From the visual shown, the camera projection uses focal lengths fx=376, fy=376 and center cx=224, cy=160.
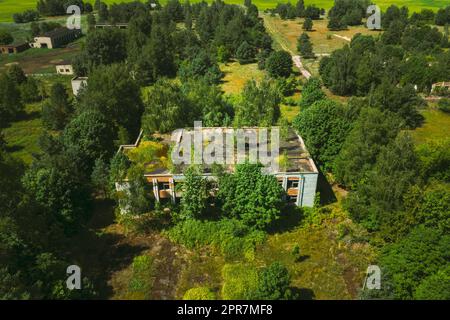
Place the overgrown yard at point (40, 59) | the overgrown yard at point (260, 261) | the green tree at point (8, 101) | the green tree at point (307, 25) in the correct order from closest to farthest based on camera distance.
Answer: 1. the overgrown yard at point (260, 261)
2. the green tree at point (8, 101)
3. the overgrown yard at point (40, 59)
4. the green tree at point (307, 25)

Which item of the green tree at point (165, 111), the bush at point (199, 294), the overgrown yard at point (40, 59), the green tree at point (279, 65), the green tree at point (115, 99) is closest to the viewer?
the bush at point (199, 294)

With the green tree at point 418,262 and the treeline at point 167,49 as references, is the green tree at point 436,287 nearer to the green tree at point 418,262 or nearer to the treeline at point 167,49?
the green tree at point 418,262

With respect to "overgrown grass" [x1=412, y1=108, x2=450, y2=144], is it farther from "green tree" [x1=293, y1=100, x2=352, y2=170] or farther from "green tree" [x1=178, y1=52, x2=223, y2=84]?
"green tree" [x1=178, y1=52, x2=223, y2=84]

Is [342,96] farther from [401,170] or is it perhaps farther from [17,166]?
[17,166]

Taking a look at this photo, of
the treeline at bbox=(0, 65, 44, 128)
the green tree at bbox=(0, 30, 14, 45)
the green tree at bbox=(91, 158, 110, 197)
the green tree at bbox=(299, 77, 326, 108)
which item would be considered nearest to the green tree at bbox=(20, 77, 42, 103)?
the treeline at bbox=(0, 65, 44, 128)

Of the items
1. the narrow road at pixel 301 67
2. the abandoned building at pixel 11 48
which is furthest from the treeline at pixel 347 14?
the abandoned building at pixel 11 48

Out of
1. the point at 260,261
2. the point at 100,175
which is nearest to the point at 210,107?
the point at 100,175
